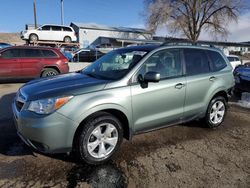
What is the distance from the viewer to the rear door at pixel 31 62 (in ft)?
36.9

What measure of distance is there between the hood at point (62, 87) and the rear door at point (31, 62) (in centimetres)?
776

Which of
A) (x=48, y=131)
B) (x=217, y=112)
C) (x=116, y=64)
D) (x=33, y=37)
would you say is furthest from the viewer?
(x=33, y=37)

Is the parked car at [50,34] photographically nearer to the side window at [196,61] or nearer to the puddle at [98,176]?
the side window at [196,61]

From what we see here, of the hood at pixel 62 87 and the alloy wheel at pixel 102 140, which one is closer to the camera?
the hood at pixel 62 87

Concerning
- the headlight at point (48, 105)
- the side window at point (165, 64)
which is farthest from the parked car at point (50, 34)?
the headlight at point (48, 105)

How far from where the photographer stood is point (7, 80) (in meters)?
11.8

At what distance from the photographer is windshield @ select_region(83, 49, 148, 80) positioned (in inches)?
163

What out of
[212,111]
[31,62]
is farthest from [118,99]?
[31,62]

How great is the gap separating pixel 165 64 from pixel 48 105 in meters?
2.17

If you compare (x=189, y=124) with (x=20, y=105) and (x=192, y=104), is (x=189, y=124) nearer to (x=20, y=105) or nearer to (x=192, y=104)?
(x=192, y=104)

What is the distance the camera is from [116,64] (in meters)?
4.59

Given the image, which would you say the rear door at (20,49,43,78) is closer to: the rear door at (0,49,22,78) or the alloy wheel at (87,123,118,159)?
the rear door at (0,49,22,78)

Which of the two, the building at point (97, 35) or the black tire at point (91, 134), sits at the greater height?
the building at point (97, 35)

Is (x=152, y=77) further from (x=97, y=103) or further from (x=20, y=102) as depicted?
(x=20, y=102)
